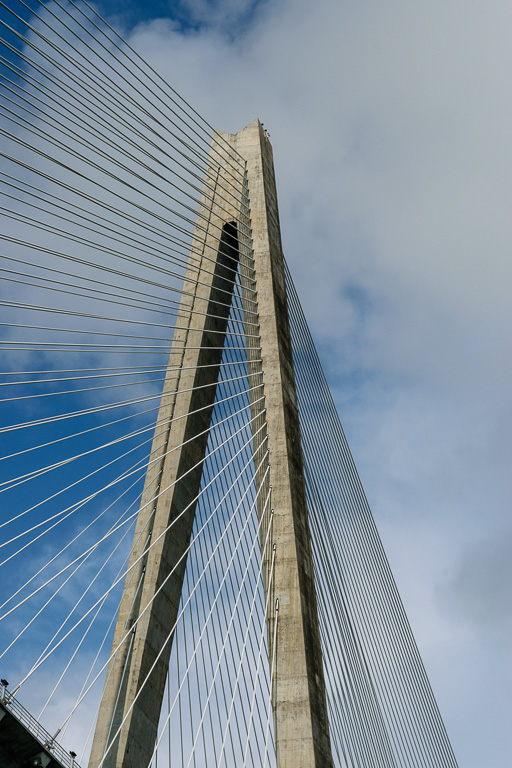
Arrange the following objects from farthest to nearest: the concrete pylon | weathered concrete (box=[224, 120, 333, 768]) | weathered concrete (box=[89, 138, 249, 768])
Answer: weathered concrete (box=[89, 138, 249, 768])
the concrete pylon
weathered concrete (box=[224, 120, 333, 768])

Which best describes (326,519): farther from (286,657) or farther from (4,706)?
(4,706)

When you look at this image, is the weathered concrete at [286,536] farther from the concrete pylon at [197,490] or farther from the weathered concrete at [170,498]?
the weathered concrete at [170,498]

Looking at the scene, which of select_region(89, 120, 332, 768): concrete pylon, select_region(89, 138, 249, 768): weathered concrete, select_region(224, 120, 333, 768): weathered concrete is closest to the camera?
select_region(224, 120, 333, 768): weathered concrete

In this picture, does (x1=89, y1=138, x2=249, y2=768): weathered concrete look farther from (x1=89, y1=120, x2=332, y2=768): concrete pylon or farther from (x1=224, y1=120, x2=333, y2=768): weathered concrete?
(x1=224, y1=120, x2=333, y2=768): weathered concrete

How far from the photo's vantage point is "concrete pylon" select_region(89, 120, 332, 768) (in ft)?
29.6

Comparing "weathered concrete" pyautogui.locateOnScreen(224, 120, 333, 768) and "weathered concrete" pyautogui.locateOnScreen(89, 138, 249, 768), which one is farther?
"weathered concrete" pyautogui.locateOnScreen(89, 138, 249, 768)

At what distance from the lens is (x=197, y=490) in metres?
13.3

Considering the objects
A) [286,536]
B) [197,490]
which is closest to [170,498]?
[197,490]

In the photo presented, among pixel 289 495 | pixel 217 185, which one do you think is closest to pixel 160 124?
pixel 217 185

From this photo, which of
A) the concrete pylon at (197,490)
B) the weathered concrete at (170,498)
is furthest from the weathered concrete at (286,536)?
the weathered concrete at (170,498)

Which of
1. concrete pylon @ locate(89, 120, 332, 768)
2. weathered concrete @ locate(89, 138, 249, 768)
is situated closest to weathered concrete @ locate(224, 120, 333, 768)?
concrete pylon @ locate(89, 120, 332, 768)

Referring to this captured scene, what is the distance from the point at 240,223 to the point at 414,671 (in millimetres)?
9396

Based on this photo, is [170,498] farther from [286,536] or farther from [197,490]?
[286,536]

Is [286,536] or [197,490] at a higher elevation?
[286,536]
